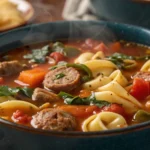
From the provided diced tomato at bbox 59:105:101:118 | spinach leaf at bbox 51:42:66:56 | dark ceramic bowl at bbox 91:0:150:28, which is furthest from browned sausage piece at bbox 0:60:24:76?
dark ceramic bowl at bbox 91:0:150:28

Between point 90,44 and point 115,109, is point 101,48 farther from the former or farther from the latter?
point 115,109

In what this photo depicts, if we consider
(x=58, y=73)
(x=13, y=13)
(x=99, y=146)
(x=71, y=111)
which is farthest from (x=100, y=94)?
(x=13, y=13)

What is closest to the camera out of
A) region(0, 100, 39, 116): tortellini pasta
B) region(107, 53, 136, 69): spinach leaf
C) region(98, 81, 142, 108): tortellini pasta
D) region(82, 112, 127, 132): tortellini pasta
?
region(82, 112, 127, 132): tortellini pasta

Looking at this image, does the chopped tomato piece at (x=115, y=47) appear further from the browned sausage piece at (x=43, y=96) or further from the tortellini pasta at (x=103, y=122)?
the tortellini pasta at (x=103, y=122)

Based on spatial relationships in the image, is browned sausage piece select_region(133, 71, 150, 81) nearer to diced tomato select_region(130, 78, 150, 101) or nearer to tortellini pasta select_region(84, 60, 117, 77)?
diced tomato select_region(130, 78, 150, 101)

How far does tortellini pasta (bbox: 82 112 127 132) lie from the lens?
11.2 feet

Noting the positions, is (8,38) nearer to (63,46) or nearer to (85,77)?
(63,46)

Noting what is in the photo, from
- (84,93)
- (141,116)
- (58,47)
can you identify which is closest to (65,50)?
(58,47)

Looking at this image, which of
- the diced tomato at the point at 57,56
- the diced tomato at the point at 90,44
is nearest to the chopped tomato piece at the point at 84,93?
the diced tomato at the point at 57,56

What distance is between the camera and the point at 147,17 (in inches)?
211

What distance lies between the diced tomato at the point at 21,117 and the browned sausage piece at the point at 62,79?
1.56 feet

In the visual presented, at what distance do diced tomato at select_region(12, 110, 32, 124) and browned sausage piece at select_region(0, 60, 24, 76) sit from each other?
2.59 ft

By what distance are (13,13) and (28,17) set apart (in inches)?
9.3

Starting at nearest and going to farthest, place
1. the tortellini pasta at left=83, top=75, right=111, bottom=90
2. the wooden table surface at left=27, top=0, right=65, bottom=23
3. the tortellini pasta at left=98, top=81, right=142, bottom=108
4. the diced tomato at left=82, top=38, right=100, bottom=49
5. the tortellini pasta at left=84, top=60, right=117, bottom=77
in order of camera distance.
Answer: the tortellini pasta at left=98, top=81, right=142, bottom=108, the tortellini pasta at left=83, top=75, right=111, bottom=90, the tortellini pasta at left=84, top=60, right=117, bottom=77, the diced tomato at left=82, top=38, right=100, bottom=49, the wooden table surface at left=27, top=0, right=65, bottom=23
